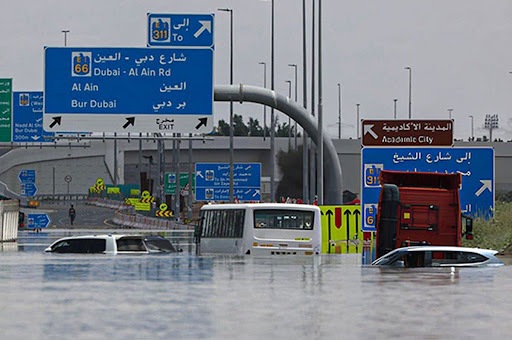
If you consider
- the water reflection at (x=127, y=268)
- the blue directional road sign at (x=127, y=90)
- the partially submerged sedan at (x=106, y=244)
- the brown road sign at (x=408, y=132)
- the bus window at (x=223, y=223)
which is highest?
the blue directional road sign at (x=127, y=90)

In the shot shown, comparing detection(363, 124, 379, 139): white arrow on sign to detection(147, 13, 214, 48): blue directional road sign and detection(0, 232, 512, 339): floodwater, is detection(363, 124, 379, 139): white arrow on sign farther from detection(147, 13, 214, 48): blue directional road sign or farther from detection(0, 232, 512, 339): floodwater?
detection(147, 13, 214, 48): blue directional road sign

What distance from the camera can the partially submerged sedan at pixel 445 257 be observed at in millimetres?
28484

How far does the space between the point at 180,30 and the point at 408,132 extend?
12217 mm

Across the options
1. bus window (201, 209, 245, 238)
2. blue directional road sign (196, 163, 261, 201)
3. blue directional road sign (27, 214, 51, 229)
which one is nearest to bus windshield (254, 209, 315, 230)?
bus window (201, 209, 245, 238)

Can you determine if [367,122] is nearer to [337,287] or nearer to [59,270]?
[59,270]

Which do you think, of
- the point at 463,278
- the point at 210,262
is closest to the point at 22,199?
the point at 210,262

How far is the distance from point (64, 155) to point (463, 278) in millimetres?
146375

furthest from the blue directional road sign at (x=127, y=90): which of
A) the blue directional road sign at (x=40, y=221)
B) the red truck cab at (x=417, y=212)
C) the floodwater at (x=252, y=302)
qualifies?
the blue directional road sign at (x=40, y=221)

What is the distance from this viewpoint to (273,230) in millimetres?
38875

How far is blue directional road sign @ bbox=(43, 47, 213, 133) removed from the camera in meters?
45.0

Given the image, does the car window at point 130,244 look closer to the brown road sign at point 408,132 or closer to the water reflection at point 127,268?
the water reflection at point 127,268

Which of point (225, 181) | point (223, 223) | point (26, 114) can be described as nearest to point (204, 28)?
point (223, 223)

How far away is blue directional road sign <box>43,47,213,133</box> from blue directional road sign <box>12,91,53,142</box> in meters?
31.8

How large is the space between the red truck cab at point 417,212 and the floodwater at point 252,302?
1211mm
